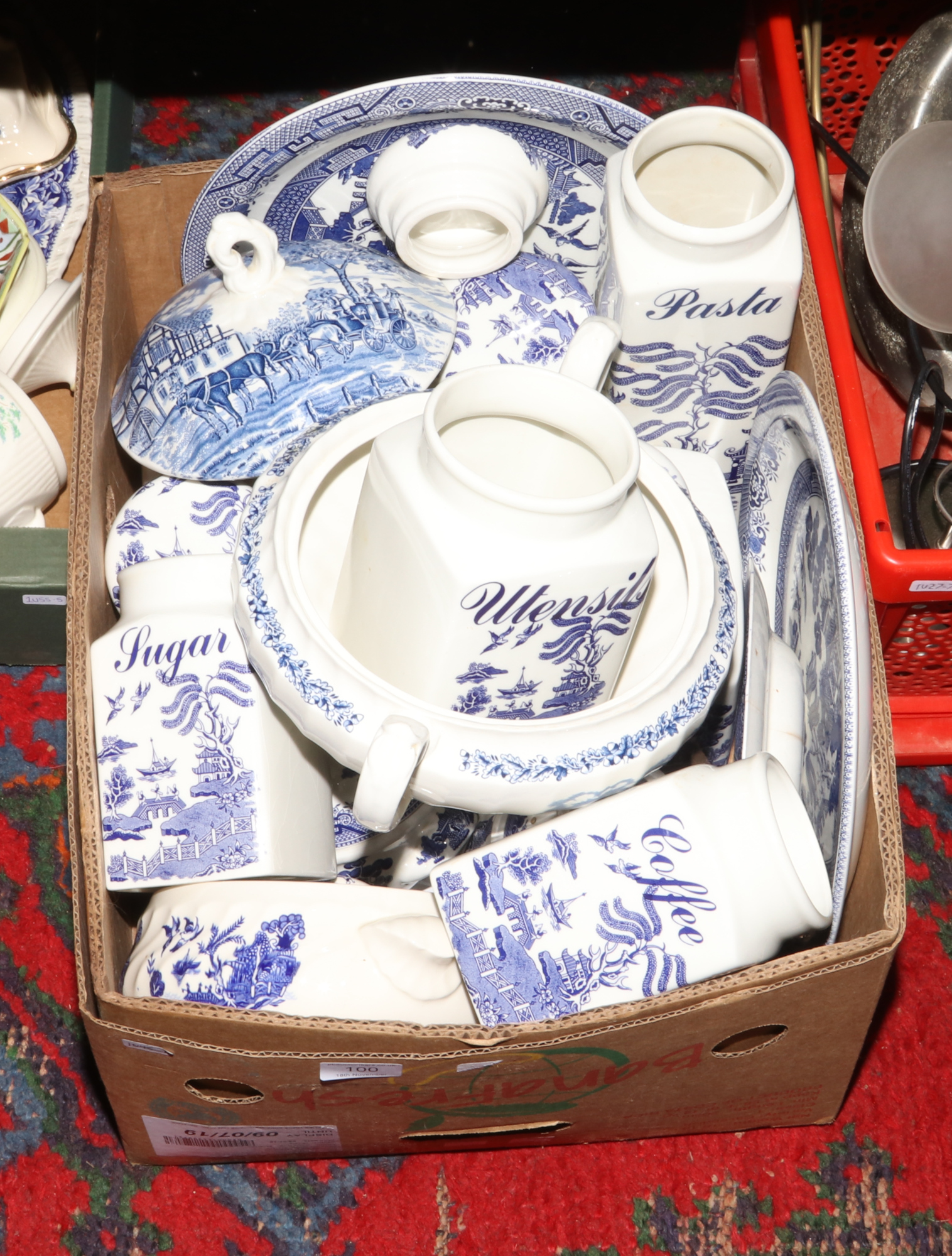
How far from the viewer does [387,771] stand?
1.90 feet

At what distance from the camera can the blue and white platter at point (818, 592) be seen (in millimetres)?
703

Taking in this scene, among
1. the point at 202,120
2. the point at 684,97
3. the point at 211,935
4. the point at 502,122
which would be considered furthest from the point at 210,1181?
the point at 684,97

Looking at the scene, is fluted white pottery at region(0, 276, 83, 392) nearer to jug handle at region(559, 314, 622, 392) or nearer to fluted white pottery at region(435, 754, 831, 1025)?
jug handle at region(559, 314, 622, 392)

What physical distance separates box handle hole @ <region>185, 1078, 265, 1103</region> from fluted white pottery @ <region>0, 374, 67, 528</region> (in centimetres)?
44

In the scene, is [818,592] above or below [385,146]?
below

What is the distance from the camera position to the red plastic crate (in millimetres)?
800

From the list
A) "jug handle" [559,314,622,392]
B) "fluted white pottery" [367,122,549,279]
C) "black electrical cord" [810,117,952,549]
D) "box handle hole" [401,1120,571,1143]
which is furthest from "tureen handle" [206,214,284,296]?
"box handle hole" [401,1120,571,1143]

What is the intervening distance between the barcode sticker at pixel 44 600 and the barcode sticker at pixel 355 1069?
417 mm

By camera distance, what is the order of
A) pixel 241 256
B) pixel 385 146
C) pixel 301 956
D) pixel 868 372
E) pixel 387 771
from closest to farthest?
pixel 387 771 < pixel 301 956 < pixel 241 256 < pixel 385 146 < pixel 868 372

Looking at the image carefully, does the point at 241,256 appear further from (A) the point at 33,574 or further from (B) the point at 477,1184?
(B) the point at 477,1184

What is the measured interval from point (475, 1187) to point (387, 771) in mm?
447

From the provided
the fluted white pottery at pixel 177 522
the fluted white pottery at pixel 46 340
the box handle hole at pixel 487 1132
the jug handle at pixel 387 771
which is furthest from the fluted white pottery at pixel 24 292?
the box handle hole at pixel 487 1132

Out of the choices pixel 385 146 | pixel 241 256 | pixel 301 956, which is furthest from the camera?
pixel 385 146

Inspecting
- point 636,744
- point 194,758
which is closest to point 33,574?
point 194,758
